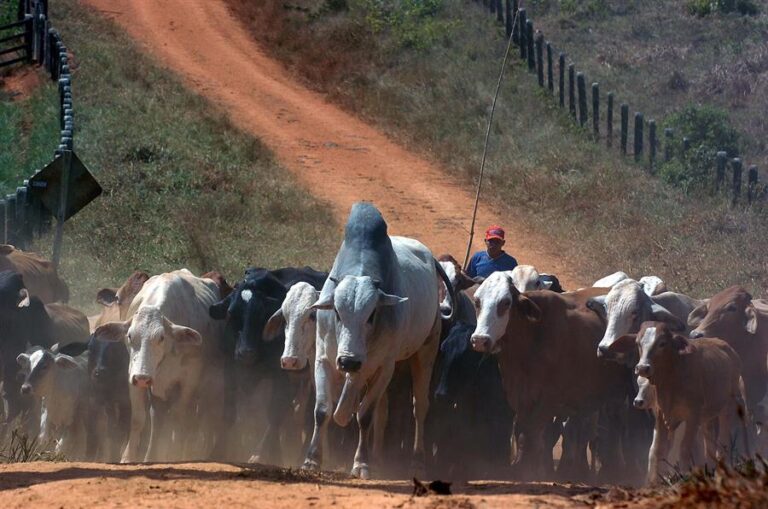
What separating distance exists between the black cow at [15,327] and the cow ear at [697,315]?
6111 millimetres

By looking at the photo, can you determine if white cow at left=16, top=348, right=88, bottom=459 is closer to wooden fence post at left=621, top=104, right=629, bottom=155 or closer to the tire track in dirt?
the tire track in dirt

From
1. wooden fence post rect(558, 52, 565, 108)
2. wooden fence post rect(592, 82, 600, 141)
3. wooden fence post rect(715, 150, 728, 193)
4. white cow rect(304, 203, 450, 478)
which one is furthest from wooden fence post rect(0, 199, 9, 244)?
wooden fence post rect(558, 52, 565, 108)

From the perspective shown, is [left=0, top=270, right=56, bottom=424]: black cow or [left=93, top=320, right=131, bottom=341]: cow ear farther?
[left=0, top=270, right=56, bottom=424]: black cow

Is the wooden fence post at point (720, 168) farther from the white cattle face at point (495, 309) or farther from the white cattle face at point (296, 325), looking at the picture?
the white cattle face at point (296, 325)

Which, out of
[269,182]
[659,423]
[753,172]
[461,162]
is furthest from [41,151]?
[659,423]

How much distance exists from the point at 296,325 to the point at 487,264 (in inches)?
148

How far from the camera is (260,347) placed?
11781mm

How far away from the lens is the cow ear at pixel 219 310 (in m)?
11.9

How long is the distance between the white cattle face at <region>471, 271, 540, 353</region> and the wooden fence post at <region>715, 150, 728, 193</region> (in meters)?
11.3

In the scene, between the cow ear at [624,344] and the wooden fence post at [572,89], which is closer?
the cow ear at [624,344]

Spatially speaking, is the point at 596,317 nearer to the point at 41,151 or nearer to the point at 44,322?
the point at 44,322

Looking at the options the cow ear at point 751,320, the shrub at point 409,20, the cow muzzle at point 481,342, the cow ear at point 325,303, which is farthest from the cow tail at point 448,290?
the shrub at point 409,20

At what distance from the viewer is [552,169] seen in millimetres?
23625

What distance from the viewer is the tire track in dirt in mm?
21469
